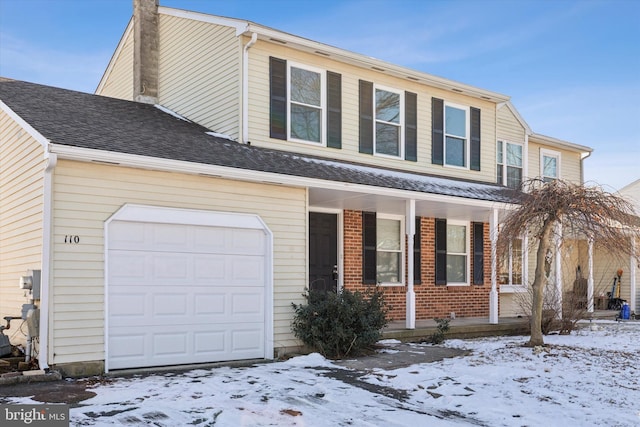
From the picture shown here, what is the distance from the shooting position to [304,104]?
1248cm

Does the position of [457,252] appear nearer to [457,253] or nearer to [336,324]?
[457,253]

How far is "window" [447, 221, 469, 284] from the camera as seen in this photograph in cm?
1528

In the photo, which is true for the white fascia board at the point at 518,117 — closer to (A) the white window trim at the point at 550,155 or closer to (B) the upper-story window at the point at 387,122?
(A) the white window trim at the point at 550,155

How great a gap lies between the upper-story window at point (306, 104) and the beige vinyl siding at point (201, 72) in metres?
1.17

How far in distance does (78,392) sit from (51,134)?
3399 millimetres

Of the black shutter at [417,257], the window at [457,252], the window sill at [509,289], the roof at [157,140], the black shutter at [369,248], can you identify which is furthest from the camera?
the window sill at [509,289]

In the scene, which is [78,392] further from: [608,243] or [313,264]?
[608,243]

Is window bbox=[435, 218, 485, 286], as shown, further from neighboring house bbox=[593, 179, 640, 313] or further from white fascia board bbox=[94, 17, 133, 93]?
white fascia board bbox=[94, 17, 133, 93]

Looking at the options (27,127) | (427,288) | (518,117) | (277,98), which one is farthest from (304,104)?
(518,117)

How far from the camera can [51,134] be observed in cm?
816

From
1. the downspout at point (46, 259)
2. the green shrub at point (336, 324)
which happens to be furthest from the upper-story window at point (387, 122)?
the downspout at point (46, 259)

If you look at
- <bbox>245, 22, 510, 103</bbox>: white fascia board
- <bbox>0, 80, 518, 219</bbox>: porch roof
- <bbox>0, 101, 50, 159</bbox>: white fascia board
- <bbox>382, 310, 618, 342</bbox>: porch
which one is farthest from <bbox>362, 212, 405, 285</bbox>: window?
<bbox>0, 101, 50, 159</bbox>: white fascia board

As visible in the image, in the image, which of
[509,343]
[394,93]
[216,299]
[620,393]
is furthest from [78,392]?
[394,93]

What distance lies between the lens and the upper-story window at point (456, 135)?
1508 centimetres
